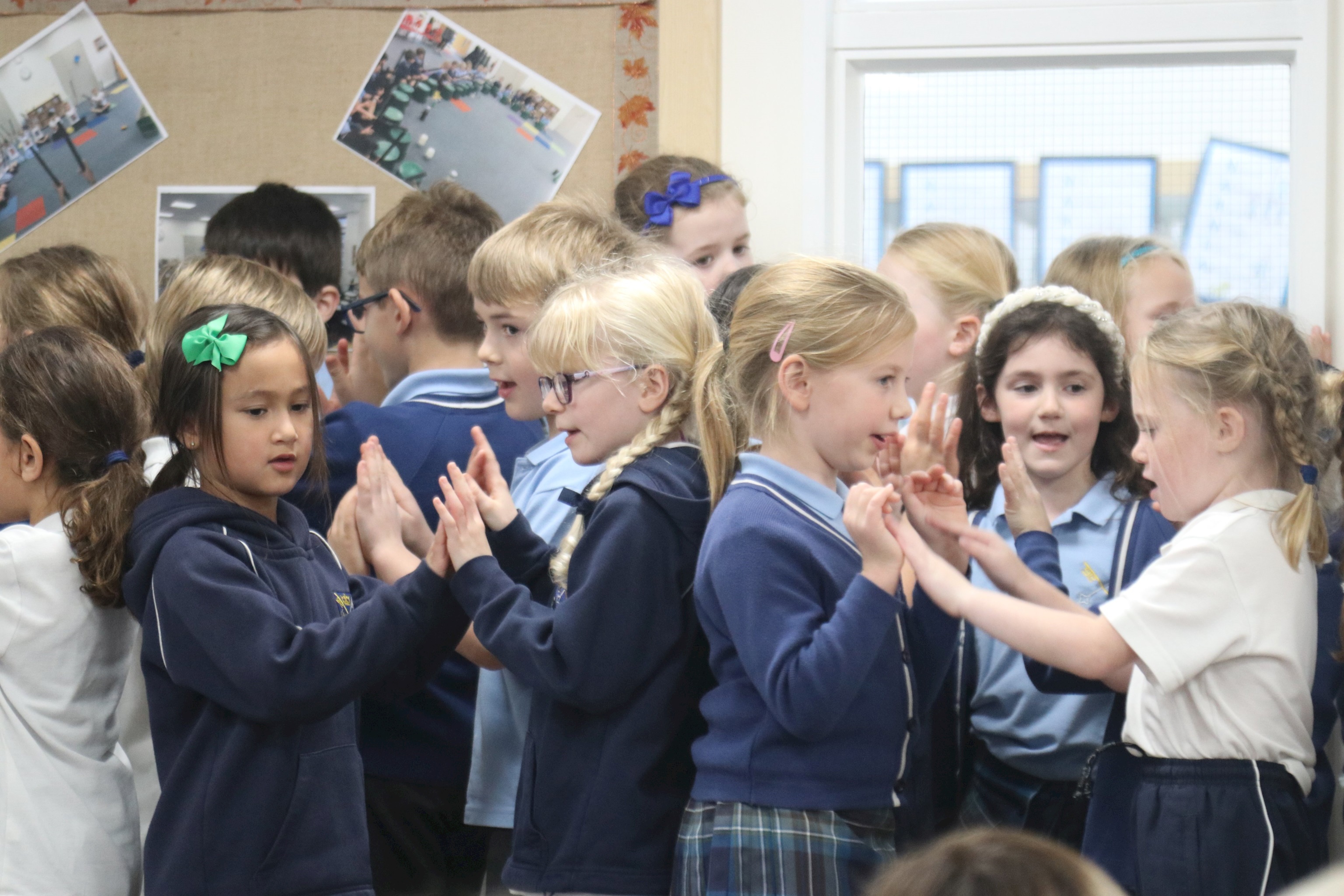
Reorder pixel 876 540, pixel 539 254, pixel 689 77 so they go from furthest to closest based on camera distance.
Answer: pixel 689 77, pixel 539 254, pixel 876 540

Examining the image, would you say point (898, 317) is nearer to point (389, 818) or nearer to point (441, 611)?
point (441, 611)

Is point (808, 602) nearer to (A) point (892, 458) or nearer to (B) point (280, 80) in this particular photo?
(A) point (892, 458)

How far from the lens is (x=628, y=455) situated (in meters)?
1.81

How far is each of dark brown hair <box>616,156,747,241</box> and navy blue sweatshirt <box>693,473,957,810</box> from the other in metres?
1.13

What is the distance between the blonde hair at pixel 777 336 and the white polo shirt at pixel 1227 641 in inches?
18.3

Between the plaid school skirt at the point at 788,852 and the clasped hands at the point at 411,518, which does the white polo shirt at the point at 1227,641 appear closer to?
the plaid school skirt at the point at 788,852

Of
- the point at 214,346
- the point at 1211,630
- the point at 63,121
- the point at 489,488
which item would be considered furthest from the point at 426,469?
the point at 63,121

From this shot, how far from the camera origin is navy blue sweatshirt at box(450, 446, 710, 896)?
5.55 feet

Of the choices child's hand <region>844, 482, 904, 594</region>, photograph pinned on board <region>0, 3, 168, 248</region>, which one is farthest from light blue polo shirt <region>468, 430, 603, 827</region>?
photograph pinned on board <region>0, 3, 168, 248</region>

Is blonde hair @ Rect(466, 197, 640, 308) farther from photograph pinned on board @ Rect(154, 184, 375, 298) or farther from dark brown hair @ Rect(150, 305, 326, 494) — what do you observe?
photograph pinned on board @ Rect(154, 184, 375, 298)

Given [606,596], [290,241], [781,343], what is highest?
[290,241]

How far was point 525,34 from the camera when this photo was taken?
3.24 m

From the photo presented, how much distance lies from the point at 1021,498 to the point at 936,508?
0.75ft

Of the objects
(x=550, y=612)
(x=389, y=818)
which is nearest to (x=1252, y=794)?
(x=550, y=612)
